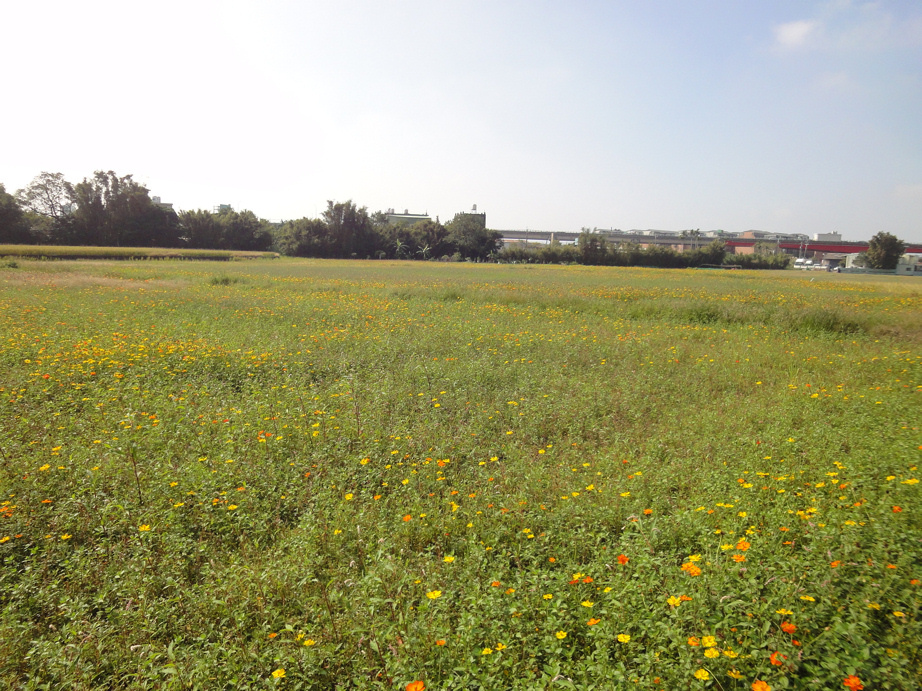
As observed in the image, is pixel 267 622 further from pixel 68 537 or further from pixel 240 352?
pixel 240 352

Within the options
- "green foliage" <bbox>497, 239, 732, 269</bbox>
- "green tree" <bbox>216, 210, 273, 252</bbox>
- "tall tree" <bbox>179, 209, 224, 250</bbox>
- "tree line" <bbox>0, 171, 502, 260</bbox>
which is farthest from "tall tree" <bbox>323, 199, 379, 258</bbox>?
"green foliage" <bbox>497, 239, 732, 269</bbox>

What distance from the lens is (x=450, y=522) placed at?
4.01m

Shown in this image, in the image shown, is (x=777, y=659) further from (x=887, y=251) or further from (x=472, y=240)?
(x=887, y=251)

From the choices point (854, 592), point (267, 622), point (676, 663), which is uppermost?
point (854, 592)

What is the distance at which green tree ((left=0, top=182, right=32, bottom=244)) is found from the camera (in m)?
48.0

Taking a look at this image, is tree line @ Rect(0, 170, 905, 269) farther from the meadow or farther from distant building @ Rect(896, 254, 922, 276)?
the meadow

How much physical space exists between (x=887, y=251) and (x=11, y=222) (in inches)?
4118

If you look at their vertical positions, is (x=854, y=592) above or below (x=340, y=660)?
above

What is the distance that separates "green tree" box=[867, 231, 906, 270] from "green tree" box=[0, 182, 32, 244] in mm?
103839

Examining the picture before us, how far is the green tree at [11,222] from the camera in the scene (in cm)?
4797

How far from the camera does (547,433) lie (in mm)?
6020

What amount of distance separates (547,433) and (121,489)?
4638 mm

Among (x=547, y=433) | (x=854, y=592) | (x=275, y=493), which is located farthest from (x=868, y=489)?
(x=275, y=493)

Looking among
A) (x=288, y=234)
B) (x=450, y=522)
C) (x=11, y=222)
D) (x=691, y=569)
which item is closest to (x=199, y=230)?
(x=288, y=234)
